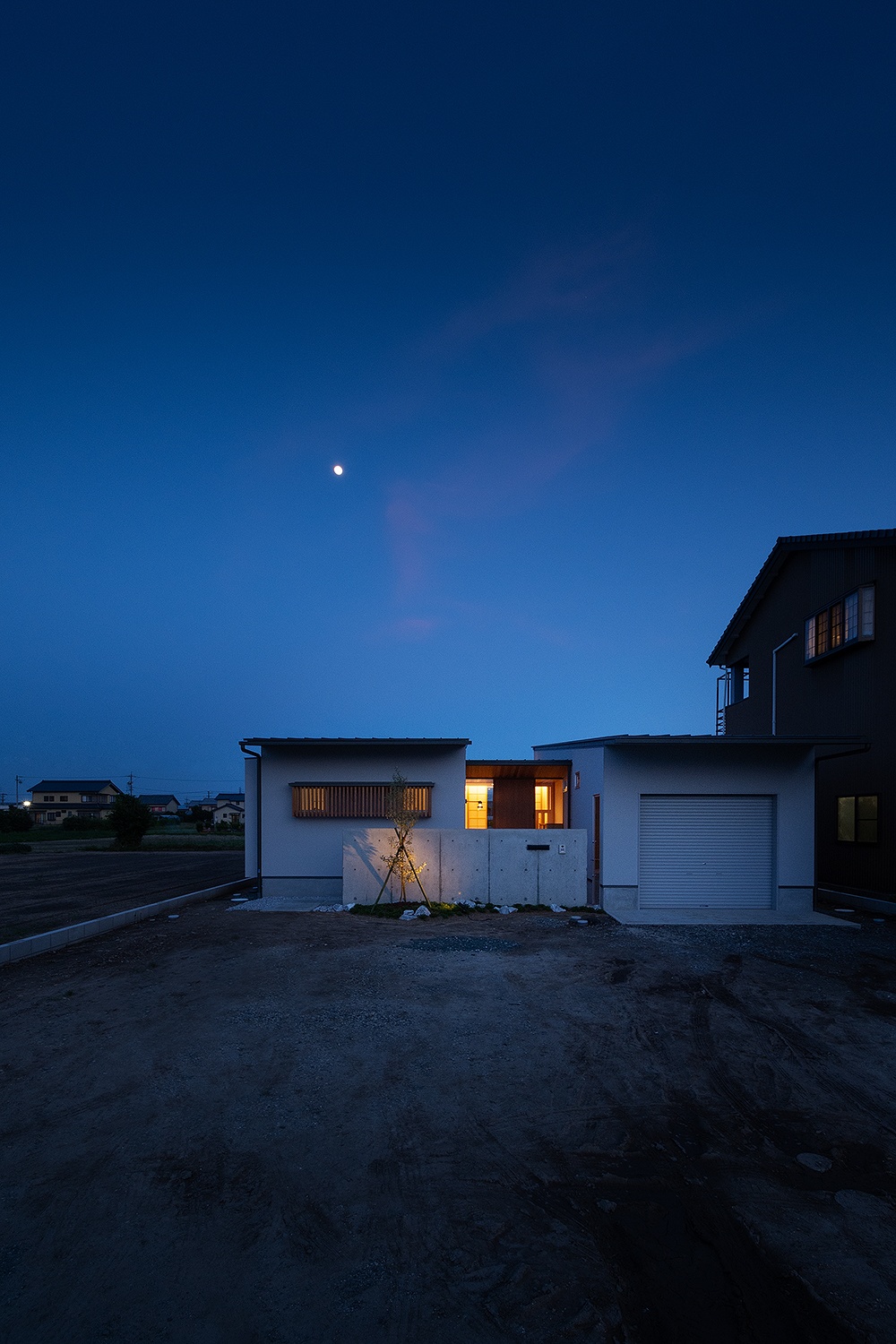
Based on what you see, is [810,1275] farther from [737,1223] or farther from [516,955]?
[516,955]

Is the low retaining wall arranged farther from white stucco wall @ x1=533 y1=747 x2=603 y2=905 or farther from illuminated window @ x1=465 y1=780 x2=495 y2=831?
illuminated window @ x1=465 y1=780 x2=495 y2=831

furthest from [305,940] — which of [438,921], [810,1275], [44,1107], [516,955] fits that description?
[810,1275]

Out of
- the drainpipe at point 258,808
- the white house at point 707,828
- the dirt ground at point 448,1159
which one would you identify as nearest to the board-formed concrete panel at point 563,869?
the white house at point 707,828

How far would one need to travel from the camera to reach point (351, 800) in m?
14.0

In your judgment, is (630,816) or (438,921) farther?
(630,816)

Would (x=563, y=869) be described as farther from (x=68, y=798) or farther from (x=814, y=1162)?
(x=68, y=798)

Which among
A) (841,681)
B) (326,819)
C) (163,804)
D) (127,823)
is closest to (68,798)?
(163,804)

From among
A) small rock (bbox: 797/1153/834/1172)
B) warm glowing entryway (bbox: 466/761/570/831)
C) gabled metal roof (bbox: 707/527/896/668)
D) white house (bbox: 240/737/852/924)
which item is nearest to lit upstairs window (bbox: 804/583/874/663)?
gabled metal roof (bbox: 707/527/896/668)

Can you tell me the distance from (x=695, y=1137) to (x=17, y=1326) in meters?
3.89

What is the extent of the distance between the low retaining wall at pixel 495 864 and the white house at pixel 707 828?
0.63 metres

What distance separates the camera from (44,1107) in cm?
480

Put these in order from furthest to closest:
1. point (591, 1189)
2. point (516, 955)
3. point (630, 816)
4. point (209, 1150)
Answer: point (630, 816), point (516, 955), point (209, 1150), point (591, 1189)

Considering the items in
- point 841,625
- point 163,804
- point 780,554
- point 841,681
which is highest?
point 780,554

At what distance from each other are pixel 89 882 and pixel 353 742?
33.9ft
